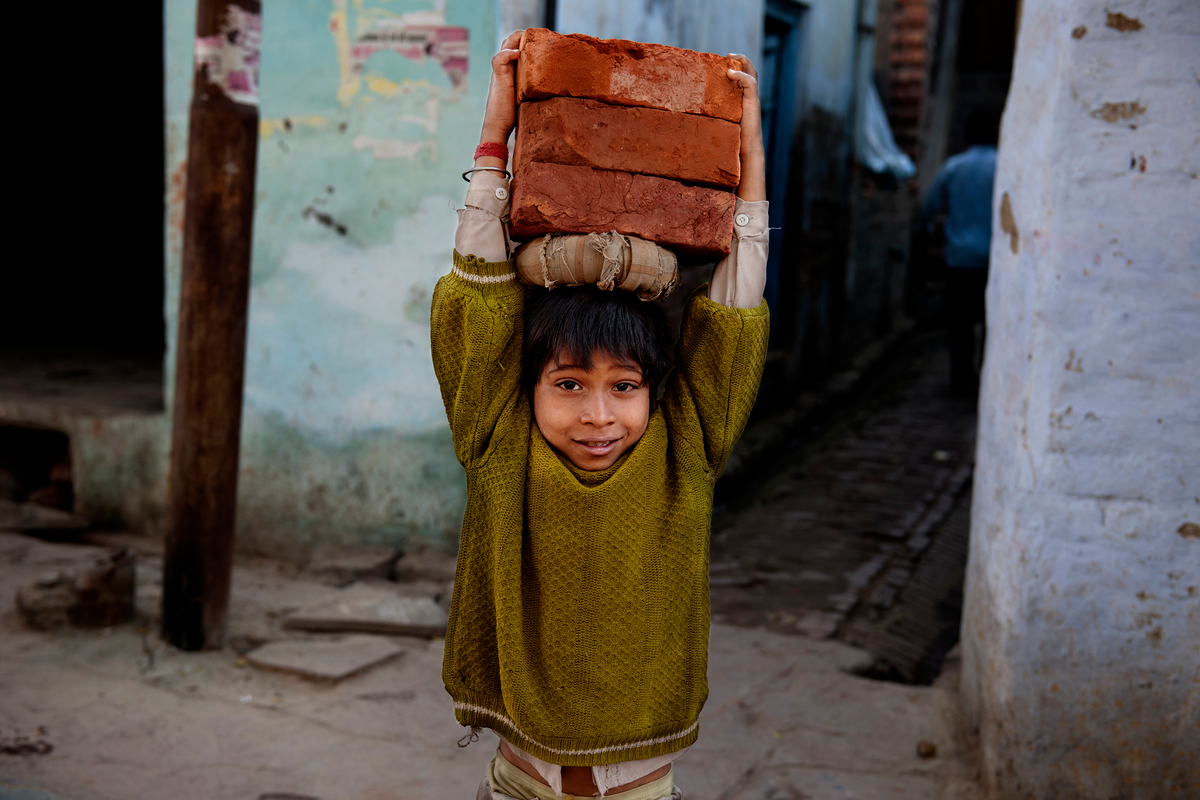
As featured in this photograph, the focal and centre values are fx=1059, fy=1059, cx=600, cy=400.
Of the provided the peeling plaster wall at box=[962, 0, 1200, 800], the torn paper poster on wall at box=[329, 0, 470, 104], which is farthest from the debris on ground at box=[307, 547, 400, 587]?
the peeling plaster wall at box=[962, 0, 1200, 800]

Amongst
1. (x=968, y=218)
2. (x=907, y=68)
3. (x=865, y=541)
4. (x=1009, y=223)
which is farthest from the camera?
(x=907, y=68)

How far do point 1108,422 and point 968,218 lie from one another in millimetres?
5329

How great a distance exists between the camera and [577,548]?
1712 mm

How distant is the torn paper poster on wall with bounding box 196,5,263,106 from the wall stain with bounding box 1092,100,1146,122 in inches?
103

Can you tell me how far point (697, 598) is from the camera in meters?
1.81

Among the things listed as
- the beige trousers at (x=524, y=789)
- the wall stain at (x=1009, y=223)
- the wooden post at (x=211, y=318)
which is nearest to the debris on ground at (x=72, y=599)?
the wooden post at (x=211, y=318)

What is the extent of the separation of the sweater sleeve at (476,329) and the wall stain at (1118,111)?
1542 mm

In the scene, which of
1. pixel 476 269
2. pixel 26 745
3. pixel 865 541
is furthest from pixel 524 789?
pixel 865 541

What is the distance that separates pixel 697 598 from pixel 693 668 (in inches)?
4.7

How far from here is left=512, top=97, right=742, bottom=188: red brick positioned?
5.65ft

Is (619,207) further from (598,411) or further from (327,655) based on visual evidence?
(327,655)

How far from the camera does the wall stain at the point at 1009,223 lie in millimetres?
2807

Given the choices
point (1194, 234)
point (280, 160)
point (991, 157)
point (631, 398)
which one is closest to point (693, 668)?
point (631, 398)

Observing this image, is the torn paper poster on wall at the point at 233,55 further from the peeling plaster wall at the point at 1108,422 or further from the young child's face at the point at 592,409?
the peeling plaster wall at the point at 1108,422
